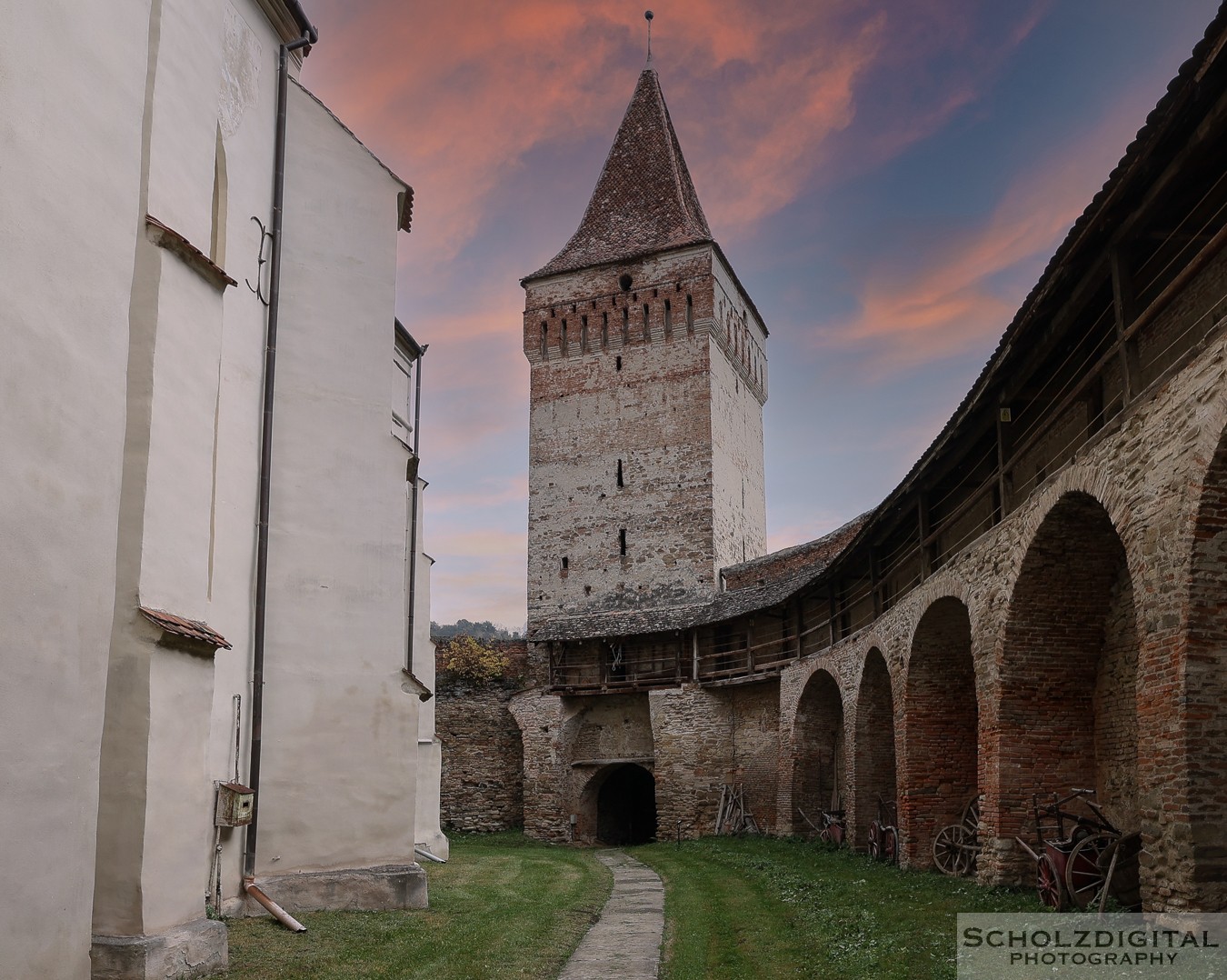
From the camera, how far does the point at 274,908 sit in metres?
10.4

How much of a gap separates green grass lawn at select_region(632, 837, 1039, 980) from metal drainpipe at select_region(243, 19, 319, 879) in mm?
4465

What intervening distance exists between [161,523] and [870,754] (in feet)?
46.1

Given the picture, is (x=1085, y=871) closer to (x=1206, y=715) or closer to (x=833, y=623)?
(x=1206, y=715)

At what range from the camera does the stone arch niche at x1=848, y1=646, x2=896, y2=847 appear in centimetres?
1897

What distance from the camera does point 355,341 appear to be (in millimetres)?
13109

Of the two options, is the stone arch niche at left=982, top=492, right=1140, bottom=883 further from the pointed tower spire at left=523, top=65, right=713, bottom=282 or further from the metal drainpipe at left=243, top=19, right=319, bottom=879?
the pointed tower spire at left=523, top=65, right=713, bottom=282

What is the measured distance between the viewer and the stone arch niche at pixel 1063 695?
11438mm

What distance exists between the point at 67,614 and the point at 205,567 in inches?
69.2

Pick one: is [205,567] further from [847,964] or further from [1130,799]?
[1130,799]

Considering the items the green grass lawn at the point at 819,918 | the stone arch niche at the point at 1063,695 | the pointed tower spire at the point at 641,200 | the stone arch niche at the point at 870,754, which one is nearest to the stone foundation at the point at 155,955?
the green grass lawn at the point at 819,918

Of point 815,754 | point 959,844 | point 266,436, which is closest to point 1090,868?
point 959,844

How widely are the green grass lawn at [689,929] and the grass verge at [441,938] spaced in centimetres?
2

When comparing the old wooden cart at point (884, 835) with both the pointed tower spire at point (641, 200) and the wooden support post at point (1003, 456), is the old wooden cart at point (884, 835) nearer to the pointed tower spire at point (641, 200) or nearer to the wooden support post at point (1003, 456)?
the wooden support post at point (1003, 456)

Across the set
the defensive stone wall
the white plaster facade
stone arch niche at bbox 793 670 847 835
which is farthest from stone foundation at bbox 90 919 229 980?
the defensive stone wall
